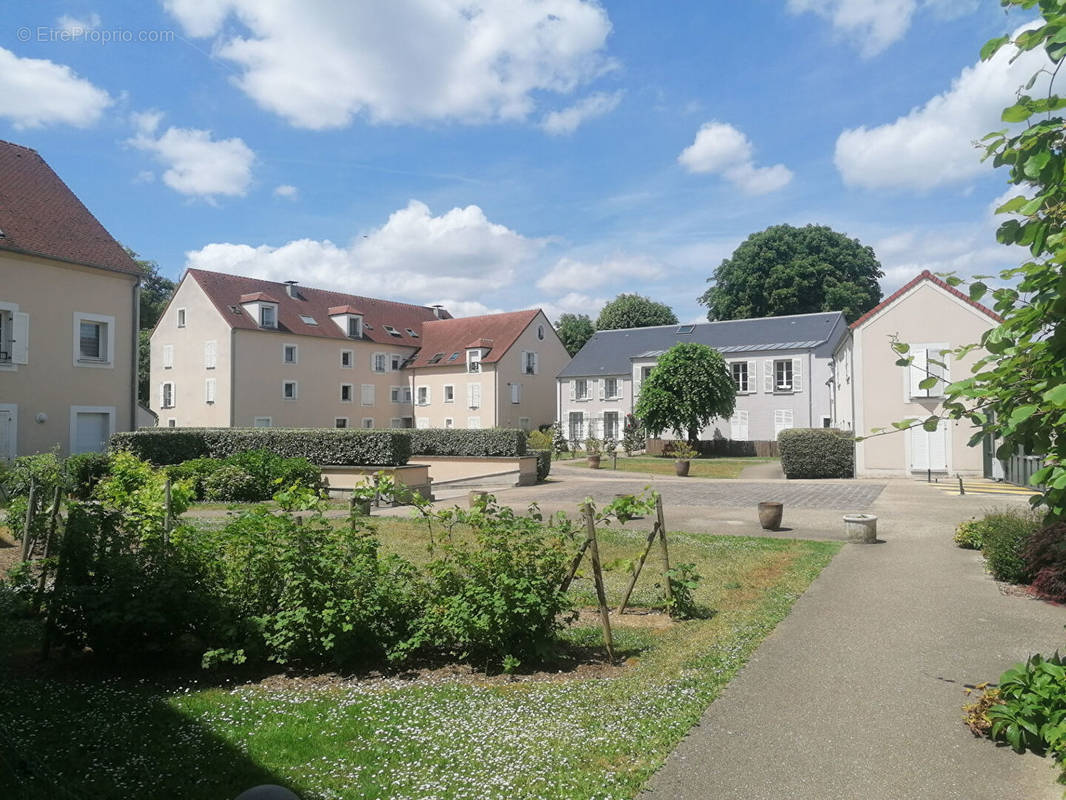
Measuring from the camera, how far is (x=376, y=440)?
21547 millimetres

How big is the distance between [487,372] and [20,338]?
2691 cm

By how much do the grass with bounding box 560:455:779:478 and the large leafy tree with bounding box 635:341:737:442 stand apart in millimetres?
2118

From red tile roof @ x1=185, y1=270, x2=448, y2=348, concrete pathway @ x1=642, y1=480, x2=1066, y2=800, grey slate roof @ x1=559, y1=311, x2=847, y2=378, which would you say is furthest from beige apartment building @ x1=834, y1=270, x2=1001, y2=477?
red tile roof @ x1=185, y1=270, x2=448, y2=348

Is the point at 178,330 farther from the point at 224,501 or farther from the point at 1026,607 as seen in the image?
the point at 1026,607

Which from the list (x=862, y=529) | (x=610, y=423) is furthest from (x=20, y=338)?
(x=610, y=423)

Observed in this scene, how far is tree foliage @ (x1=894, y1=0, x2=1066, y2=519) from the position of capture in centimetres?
304

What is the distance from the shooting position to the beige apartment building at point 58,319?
69.2 ft

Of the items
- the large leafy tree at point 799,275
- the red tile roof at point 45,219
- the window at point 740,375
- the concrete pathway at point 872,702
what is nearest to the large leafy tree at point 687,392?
the window at point 740,375

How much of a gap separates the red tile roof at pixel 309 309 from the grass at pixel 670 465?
52.9ft

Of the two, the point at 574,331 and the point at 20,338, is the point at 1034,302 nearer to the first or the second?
the point at 20,338

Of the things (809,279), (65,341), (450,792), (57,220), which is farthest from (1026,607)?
(809,279)

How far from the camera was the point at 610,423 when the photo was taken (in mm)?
46594

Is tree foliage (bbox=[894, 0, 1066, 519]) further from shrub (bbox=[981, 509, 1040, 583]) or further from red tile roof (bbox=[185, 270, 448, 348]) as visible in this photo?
red tile roof (bbox=[185, 270, 448, 348])

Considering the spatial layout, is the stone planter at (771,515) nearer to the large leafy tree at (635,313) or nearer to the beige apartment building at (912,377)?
the beige apartment building at (912,377)
